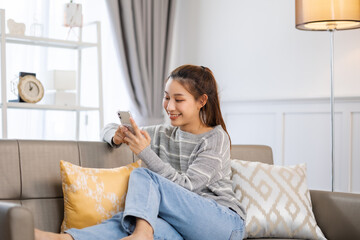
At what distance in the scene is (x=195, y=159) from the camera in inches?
84.3

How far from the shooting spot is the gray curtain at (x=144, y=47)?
3.95 meters

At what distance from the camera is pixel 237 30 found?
4016 millimetres

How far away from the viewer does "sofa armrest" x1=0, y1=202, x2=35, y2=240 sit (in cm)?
142

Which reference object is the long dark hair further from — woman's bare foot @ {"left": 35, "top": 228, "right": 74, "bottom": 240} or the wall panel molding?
the wall panel molding

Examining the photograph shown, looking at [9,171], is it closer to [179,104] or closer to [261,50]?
[179,104]

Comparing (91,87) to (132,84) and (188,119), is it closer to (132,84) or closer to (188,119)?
(132,84)

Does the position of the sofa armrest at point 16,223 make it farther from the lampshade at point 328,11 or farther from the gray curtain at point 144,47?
the gray curtain at point 144,47

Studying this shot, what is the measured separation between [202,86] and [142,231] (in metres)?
0.75

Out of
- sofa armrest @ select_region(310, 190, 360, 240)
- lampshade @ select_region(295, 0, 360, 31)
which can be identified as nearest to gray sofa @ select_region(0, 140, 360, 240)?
sofa armrest @ select_region(310, 190, 360, 240)

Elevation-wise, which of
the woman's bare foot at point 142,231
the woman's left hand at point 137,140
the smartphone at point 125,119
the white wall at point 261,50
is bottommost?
the woman's bare foot at point 142,231

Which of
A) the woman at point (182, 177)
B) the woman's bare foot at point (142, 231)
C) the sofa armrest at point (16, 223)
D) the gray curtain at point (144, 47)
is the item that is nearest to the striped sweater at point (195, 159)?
the woman at point (182, 177)

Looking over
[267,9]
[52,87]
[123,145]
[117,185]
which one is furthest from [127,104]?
[117,185]

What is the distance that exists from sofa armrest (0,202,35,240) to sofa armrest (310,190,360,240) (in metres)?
1.33

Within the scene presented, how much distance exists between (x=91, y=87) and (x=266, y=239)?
7.03 feet
